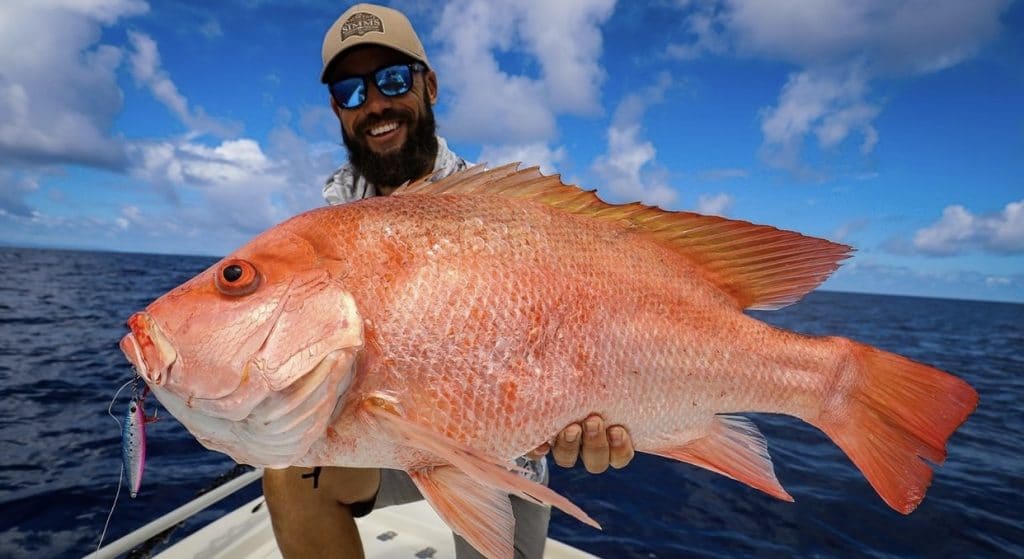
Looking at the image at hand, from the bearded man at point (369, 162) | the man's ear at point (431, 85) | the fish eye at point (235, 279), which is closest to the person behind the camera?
the fish eye at point (235, 279)

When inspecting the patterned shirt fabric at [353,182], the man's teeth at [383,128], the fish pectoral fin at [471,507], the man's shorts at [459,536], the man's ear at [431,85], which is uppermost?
the man's ear at [431,85]

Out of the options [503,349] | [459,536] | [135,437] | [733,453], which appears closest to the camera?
[503,349]

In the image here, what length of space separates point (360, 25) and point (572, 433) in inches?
115

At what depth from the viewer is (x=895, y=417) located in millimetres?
1819

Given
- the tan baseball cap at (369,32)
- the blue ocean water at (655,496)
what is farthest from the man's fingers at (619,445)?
the blue ocean water at (655,496)

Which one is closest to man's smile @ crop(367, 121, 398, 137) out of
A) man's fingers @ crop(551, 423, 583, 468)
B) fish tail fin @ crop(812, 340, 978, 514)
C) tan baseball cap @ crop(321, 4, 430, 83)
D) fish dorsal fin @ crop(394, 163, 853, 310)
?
tan baseball cap @ crop(321, 4, 430, 83)

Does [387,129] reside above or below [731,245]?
above

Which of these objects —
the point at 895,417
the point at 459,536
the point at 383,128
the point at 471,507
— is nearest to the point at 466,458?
the point at 471,507

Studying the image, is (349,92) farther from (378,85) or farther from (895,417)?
(895,417)

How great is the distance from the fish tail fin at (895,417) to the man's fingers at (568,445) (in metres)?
0.88

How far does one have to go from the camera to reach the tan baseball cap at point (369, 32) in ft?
10.9

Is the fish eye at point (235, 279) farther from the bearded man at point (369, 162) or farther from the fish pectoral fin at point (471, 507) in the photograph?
the bearded man at point (369, 162)

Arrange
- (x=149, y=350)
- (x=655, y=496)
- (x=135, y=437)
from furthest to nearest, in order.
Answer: (x=655, y=496) → (x=135, y=437) → (x=149, y=350)

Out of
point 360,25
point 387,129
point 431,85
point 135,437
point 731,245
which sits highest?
point 360,25
